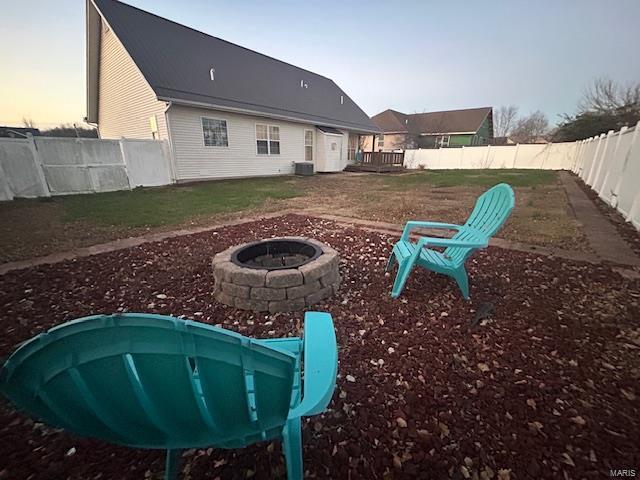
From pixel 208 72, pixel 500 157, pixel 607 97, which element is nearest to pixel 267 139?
pixel 208 72

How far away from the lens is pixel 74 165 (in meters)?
8.30

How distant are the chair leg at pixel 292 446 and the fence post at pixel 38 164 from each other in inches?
422

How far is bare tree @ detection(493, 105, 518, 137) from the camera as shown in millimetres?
45469

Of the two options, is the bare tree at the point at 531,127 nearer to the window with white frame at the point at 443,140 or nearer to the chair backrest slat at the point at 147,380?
the window with white frame at the point at 443,140

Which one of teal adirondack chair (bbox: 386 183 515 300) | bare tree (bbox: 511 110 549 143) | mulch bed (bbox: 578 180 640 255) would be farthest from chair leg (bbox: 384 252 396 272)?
bare tree (bbox: 511 110 549 143)

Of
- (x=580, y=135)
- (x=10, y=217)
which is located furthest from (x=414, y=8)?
(x=580, y=135)

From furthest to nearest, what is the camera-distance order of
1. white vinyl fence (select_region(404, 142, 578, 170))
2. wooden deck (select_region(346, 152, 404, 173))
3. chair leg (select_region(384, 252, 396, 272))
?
white vinyl fence (select_region(404, 142, 578, 170)) → wooden deck (select_region(346, 152, 404, 173)) → chair leg (select_region(384, 252, 396, 272))

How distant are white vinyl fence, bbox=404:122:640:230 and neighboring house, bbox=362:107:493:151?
10606 millimetres

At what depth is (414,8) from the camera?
1175cm

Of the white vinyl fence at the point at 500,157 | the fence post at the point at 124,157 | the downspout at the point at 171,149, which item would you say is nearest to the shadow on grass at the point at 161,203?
the fence post at the point at 124,157

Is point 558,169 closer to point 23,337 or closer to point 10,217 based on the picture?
point 23,337

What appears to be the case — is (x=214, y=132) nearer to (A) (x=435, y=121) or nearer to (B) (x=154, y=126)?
(B) (x=154, y=126)

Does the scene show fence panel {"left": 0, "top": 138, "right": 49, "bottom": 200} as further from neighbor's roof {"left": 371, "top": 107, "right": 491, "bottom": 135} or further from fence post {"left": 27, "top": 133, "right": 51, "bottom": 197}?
neighbor's roof {"left": 371, "top": 107, "right": 491, "bottom": 135}

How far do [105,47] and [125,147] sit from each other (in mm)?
7112
